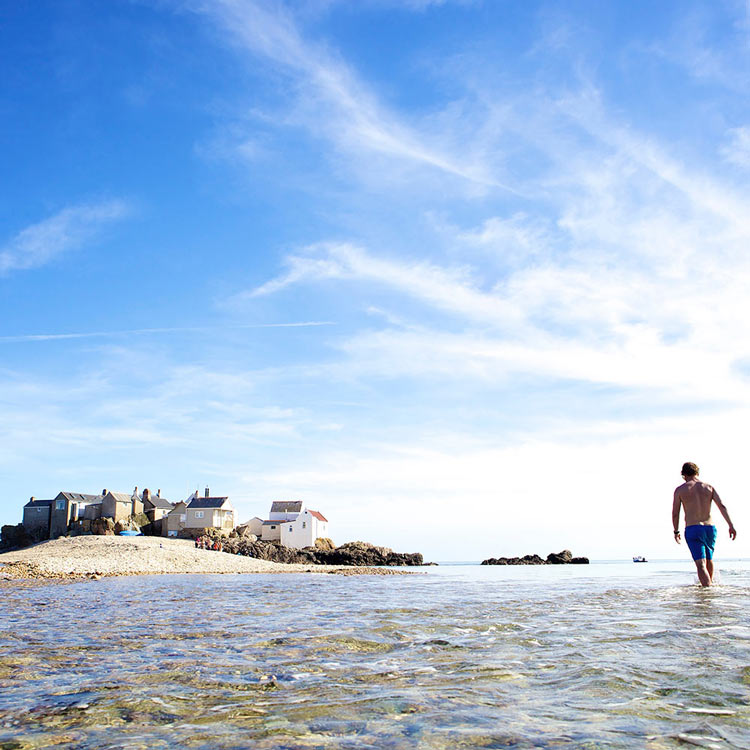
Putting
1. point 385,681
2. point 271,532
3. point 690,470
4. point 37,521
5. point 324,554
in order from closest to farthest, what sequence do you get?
point 385,681 → point 690,470 → point 324,554 → point 37,521 → point 271,532

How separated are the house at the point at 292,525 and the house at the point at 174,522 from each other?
11.6 metres

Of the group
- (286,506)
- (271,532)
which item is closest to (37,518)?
(271,532)

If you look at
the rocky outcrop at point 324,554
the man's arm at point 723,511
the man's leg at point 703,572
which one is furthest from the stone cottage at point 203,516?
the man's arm at point 723,511

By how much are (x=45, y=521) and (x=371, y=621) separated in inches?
3550

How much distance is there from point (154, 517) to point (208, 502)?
9581 mm

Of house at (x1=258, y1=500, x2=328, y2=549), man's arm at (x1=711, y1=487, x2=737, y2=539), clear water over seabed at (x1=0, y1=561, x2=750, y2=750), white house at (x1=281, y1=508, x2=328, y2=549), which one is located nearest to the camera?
clear water over seabed at (x1=0, y1=561, x2=750, y2=750)

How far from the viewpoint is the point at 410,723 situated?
410cm

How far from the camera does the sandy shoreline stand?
32750mm

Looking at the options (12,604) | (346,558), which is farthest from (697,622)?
(346,558)

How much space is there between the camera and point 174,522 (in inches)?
3285

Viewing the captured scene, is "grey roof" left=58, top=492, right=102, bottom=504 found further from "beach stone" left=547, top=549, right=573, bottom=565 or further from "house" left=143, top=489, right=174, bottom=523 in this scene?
"beach stone" left=547, top=549, right=573, bottom=565

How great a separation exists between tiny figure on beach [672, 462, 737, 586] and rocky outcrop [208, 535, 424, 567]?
56.7m

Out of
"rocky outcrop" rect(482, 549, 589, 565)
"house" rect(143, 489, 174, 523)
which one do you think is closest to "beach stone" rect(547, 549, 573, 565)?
"rocky outcrop" rect(482, 549, 589, 565)

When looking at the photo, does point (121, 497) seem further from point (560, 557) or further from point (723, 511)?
point (723, 511)
